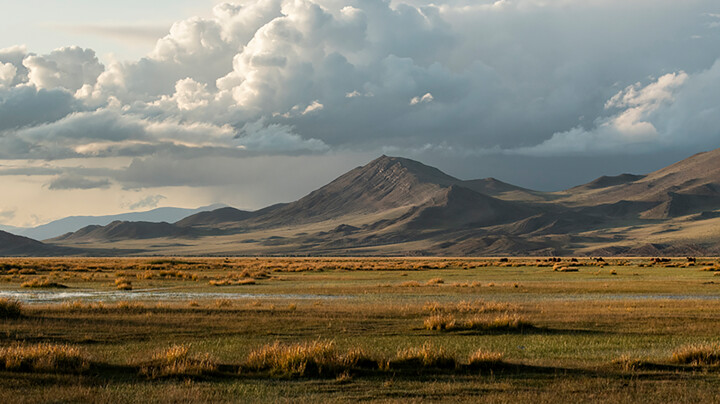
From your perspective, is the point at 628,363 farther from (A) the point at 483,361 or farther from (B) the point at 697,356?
(A) the point at 483,361

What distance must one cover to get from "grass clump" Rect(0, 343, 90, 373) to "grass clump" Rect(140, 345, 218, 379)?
1511 millimetres

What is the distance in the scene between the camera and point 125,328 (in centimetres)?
2405

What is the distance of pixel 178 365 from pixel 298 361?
2695 millimetres

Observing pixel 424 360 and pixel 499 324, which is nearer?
pixel 424 360

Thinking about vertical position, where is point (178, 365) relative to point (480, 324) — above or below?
above

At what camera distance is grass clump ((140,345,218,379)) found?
15.5 meters

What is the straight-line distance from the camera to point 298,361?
16172 millimetres

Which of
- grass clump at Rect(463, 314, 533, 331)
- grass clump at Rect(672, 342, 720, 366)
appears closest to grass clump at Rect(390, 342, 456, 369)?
grass clump at Rect(672, 342, 720, 366)

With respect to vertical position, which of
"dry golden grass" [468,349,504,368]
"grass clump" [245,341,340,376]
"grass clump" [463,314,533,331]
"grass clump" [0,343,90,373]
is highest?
"grass clump" [0,343,90,373]

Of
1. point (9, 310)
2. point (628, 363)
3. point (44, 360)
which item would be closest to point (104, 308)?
point (9, 310)

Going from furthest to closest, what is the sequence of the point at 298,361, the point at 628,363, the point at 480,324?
the point at 480,324, the point at 628,363, the point at 298,361

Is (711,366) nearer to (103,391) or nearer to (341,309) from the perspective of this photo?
(103,391)

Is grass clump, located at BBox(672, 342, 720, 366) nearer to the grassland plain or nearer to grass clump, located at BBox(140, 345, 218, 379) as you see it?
the grassland plain

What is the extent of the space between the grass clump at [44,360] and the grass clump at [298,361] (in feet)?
12.7
